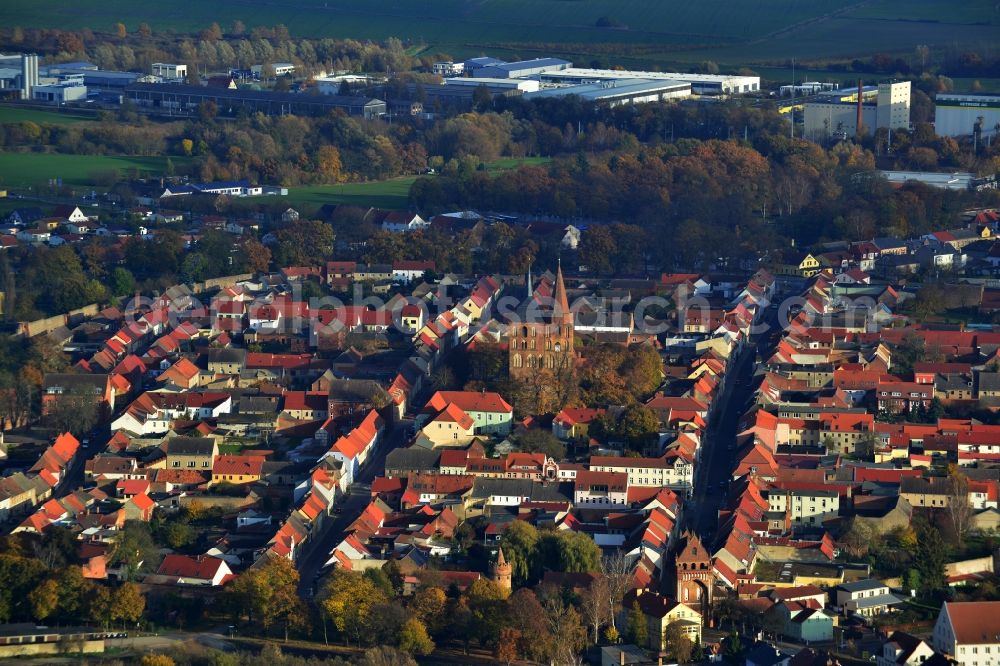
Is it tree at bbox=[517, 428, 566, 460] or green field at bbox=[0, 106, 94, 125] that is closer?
tree at bbox=[517, 428, 566, 460]

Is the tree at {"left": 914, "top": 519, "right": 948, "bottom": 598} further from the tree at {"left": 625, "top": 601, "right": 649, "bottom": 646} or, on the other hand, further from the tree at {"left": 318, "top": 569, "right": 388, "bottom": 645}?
the tree at {"left": 318, "top": 569, "right": 388, "bottom": 645}

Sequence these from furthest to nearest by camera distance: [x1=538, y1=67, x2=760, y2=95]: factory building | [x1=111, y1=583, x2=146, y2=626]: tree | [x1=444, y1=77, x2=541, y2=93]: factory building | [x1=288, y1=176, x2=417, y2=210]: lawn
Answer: [x1=444, y1=77, x2=541, y2=93]: factory building
[x1=538, y1=67, x2=760, y2=95]: factory building
[x1=288, y1=176, x2=417, y2=210]: lawn
[x1=111, y1=583, x2=146, y2=626]: tree

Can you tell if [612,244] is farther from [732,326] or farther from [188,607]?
[188,607]

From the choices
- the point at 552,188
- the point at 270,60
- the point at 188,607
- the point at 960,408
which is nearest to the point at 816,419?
the point at 960,408

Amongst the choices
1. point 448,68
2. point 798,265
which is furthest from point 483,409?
point 448,68

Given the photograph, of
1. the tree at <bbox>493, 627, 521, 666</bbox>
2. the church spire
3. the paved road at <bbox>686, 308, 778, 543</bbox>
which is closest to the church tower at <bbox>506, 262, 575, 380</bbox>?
the church spire

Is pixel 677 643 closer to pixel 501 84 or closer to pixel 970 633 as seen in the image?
pixel 970 633
